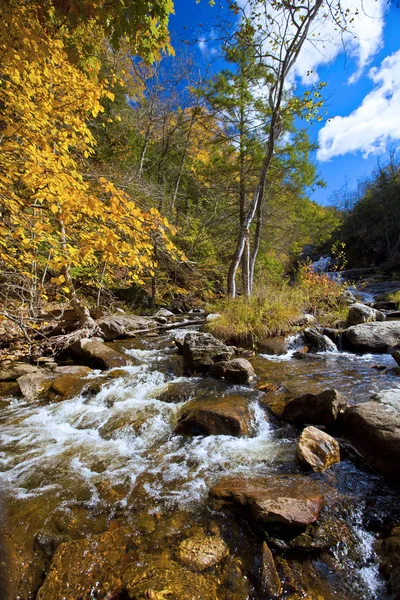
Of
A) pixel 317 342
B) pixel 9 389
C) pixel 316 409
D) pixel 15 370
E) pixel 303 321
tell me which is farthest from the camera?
pixel 303 321

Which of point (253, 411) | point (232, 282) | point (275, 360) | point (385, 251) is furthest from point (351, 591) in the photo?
point (385, 251)

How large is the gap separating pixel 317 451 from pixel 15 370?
523cm

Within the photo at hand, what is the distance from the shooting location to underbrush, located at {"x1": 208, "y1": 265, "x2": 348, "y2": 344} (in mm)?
6965

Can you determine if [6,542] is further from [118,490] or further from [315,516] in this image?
[315,516]

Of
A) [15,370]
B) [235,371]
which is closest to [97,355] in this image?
[15,370]

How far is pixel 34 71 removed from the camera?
3.67 metres

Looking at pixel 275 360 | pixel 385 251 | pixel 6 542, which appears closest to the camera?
pixel 6 542

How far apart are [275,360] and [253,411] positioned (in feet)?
8.24

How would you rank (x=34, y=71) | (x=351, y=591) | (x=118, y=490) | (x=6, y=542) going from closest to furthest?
(x=351, y=591), (x=6, y=542), (x=118, y=490), (x=34, y=71)

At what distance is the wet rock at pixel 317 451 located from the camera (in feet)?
8.45

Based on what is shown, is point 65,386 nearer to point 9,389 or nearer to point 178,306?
point 9,389

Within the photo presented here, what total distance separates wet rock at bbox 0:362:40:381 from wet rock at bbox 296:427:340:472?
4781mm

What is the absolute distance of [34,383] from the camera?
466 cm

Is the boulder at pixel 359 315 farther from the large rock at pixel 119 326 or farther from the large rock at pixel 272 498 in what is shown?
the large rock at pixel 272 498
